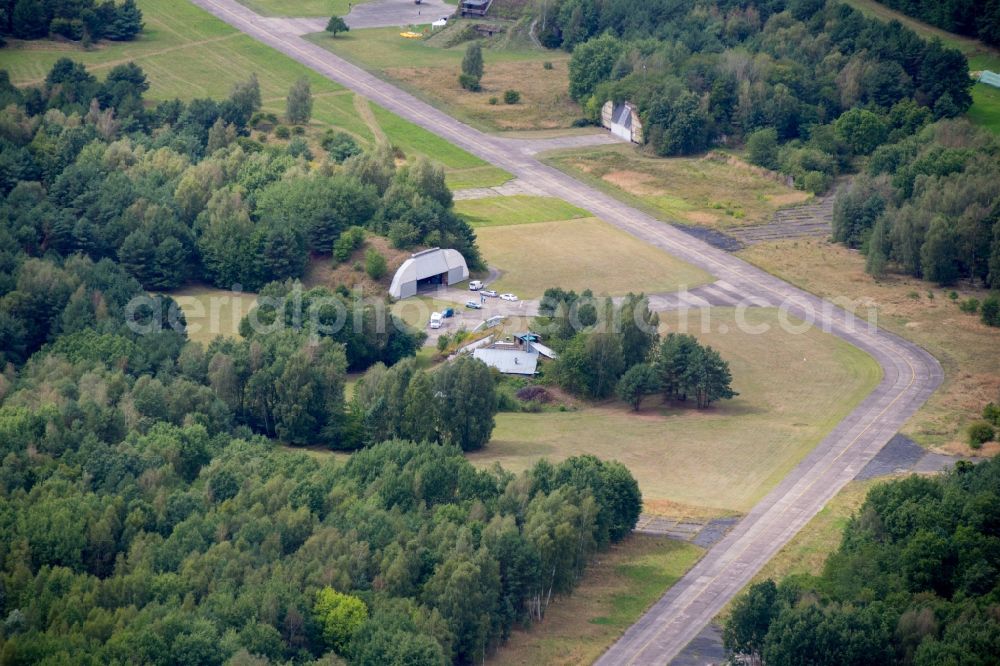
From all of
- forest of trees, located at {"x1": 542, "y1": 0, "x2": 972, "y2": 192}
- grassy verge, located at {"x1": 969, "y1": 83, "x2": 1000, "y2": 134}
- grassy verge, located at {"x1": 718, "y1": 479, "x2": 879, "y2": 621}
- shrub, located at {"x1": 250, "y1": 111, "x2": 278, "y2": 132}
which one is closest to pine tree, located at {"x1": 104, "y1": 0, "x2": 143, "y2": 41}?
shrub, located at {"x1": 250, "y1": 111, "x2": 278, "y2": 132}

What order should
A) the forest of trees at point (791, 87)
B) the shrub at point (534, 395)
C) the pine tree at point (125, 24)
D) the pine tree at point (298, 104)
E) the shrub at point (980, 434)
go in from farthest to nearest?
the pine tree at point (125, 24), the pine tree at point (298, 104), the forest of trees at point (791, 87), the shrub at point (534, 395), the shrub at point (980, 434)

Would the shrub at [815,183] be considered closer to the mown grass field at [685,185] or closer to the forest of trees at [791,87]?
the forest of trees at [791,87]

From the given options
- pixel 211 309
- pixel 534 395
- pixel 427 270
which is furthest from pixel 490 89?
pixel 534 395

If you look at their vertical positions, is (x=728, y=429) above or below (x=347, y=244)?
below

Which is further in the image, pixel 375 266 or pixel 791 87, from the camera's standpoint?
pixel 791 87

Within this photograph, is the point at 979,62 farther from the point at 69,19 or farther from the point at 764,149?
the point at 69,19

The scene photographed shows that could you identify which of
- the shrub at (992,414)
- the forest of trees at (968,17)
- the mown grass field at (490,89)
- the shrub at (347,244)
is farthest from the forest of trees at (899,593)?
the forest of trees at (968,17)
